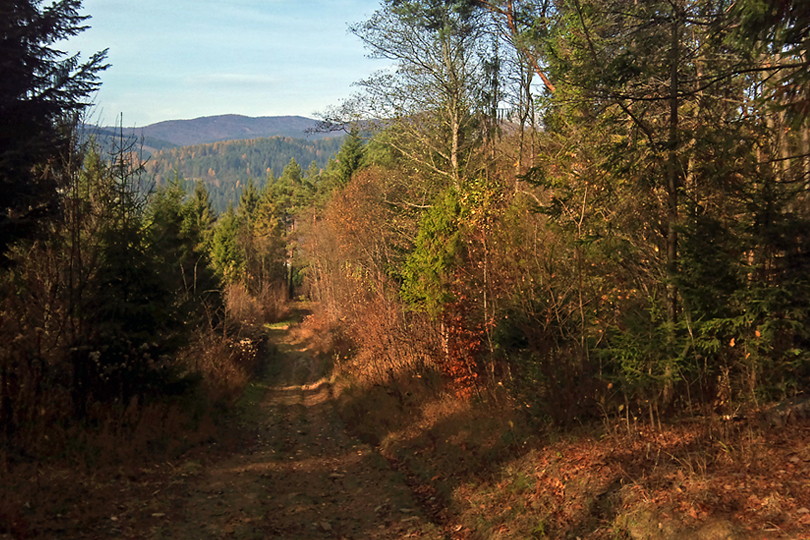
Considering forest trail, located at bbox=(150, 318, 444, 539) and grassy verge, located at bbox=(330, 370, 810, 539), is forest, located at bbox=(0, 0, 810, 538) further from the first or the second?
forest trail, located at bbox=(150, 318, 444, 539)

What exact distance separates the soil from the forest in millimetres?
492

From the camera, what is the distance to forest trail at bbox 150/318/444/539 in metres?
8.59

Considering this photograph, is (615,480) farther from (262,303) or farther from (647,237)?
(262,303)

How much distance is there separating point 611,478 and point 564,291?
15.2 feet

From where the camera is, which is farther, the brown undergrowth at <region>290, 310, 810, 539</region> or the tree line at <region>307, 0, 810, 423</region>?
the tree line at <region>307, 0, 810, 423</region>

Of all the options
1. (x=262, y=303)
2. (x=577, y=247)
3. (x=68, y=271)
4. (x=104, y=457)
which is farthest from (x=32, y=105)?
(x=262, y=303)

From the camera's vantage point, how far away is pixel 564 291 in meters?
11.8

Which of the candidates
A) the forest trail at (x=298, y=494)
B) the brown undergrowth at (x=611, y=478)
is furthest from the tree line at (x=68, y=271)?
the brown undergrowth at (x=611, y=478)

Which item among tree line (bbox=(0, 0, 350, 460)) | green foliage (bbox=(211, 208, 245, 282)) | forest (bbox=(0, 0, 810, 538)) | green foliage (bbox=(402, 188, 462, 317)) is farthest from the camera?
green foliage (bbox=(211, 208, 245, 282))

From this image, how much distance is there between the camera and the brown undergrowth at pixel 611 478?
6.14 m

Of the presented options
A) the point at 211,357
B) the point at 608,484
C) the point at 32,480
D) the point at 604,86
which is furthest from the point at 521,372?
the point at 211,357

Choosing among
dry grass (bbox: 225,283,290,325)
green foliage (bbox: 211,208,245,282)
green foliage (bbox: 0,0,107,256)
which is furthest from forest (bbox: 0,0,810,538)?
green foliage (bbox: 211,208,245,282)

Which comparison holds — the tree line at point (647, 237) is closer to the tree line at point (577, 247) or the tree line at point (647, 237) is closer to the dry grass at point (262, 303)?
the tree line at point (577, 247)

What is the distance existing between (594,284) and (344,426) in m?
8.79
